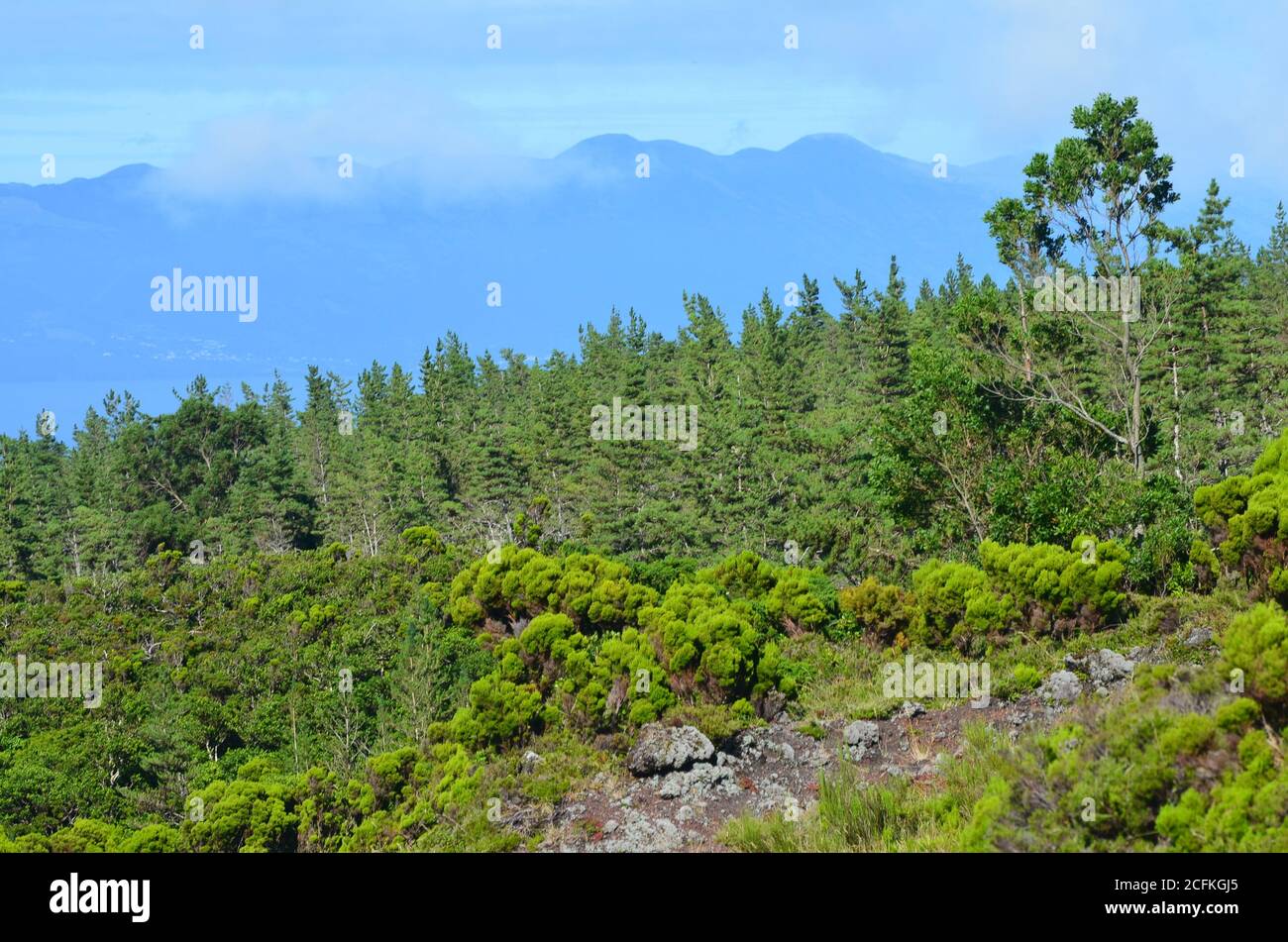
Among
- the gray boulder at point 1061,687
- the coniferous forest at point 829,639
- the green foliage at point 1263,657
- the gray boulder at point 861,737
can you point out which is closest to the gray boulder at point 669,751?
the coniferous forest at point 829,639

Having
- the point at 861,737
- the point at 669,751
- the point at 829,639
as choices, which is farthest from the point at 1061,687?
the point at 829,639

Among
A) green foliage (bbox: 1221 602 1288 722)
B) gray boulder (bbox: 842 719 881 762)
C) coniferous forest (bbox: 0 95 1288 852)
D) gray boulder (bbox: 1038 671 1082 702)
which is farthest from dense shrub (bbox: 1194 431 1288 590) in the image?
green foliage (bbox: 1221 602 1288 722)

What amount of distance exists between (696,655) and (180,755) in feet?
43.2

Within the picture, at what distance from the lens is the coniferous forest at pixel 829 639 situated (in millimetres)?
9758

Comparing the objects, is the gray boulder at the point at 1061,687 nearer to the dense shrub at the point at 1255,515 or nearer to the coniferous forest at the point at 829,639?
the coniferous forest at the point at 829,639

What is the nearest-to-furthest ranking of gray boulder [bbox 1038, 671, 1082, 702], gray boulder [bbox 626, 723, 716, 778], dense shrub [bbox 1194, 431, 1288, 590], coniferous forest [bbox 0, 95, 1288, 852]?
coniferous forest [bbox 0, 95, 1288, 852] < gray boulder [bbox 626, 723, 716, 778] < gray boulder [bbox 1038, 671, 1082, 702] < dense shrub [bbox 1194, 431, 1288, 590]

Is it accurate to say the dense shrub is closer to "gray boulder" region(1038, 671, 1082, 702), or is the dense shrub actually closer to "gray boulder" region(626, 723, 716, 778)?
"gray boulder" region(1038, 671, 1082, 702)

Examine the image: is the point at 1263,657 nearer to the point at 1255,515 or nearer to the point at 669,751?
the point at 669,751

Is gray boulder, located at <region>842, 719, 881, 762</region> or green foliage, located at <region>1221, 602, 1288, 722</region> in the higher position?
green foliage, located at <region>1221, 602, 1288, 722</region>

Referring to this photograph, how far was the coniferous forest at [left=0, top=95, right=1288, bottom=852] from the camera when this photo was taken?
976 centimetres

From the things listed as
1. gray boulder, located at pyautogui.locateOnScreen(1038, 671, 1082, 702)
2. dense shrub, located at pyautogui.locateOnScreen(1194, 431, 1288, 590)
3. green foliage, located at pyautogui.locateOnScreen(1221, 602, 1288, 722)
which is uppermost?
dense shrub, located at pyautogui.locateOnScreen(1194, 431, 1288, 590)
